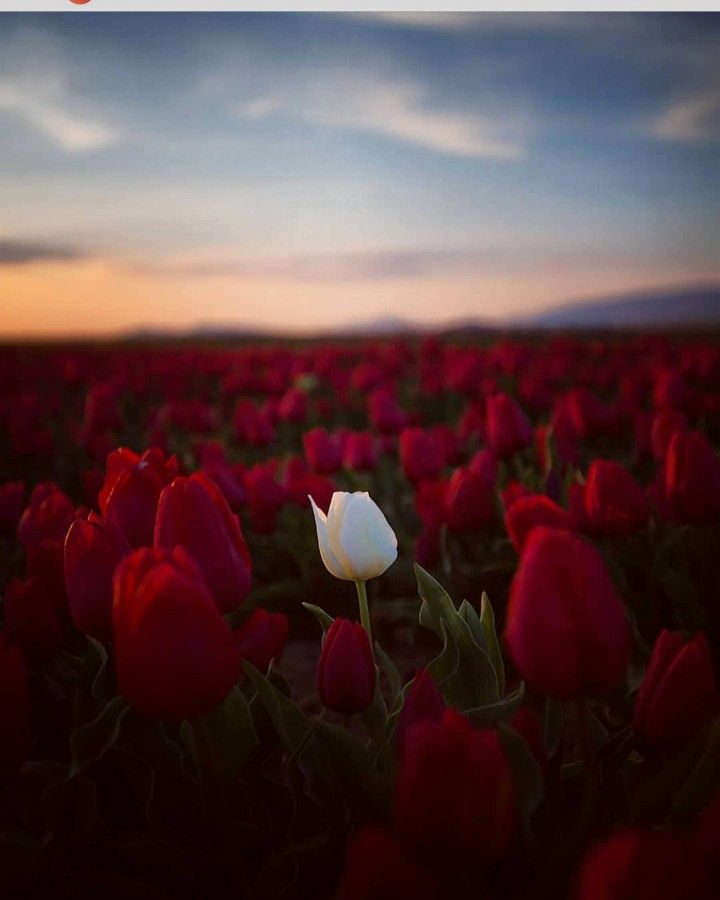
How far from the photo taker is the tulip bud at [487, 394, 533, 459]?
152 centimetres

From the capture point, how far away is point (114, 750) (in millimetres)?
625

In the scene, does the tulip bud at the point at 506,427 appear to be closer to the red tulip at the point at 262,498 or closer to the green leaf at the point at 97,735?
the red tulip at the point at 262,498

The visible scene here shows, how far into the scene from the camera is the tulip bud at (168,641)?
46cm

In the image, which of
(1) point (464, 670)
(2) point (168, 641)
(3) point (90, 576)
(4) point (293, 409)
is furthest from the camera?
(4) point (293, 409)

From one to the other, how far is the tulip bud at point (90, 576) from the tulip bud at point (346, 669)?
0.51 feet

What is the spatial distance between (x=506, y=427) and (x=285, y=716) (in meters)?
0.99

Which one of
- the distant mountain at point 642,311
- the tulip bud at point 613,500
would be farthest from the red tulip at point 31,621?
the distant mountain at point 642,311

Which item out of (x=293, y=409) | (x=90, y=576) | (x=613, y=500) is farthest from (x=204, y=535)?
(x=293, y=409)

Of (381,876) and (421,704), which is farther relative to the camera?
(421,704)

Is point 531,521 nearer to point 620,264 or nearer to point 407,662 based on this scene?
point 407,662

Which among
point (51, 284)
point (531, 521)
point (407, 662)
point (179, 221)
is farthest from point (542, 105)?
point (531, 521)

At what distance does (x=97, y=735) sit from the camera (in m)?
0.56

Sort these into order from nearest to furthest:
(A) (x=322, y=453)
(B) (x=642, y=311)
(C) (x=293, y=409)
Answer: (A) (x=322, y=453), (C) (x=293, y=409), (B) (x=642, y=311)

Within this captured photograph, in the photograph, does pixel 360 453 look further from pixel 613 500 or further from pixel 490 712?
pixel 490 712
